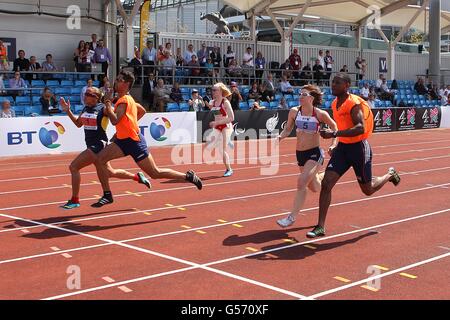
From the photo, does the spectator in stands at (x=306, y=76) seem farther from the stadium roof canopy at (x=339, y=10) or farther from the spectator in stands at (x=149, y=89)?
the spectator in stands at (x=149, y=89)

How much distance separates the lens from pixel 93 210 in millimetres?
9594

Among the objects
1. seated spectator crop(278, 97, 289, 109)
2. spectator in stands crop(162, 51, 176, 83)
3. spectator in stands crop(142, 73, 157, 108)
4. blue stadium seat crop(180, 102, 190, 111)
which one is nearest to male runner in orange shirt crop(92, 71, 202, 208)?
blue stadium seat crop(180, 102, 190, 111)

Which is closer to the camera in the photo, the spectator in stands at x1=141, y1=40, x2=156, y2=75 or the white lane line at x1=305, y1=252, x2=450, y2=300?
the white lane line at x1=305, y1=252, x2=450, y2=300

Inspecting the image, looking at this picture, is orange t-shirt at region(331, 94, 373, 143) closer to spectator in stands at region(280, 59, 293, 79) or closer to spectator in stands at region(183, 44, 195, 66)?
spectator in stands at region(183, 44, 195, 66)

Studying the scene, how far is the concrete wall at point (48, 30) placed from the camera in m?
23.3

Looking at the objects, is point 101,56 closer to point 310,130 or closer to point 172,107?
point 172,107

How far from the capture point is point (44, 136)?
58.4 feet

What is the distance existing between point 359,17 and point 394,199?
2886 centimetres

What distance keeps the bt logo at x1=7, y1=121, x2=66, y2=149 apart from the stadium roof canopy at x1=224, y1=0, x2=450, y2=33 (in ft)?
52.0

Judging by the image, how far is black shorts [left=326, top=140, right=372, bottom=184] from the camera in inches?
307

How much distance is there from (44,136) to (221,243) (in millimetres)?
11444

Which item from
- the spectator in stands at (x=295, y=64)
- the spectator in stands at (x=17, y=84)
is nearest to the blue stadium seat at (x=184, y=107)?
the spectator in stands at (x=17, y=84)

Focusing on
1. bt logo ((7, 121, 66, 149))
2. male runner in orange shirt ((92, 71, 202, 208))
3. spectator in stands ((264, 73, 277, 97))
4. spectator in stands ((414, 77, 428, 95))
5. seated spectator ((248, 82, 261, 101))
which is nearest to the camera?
male runner in orange shirt ((92, 71, 202, 208))

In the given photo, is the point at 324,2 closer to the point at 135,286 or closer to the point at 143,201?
the point at 143,201
